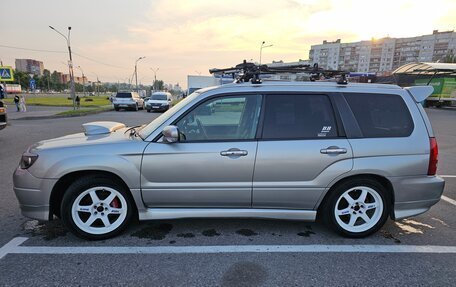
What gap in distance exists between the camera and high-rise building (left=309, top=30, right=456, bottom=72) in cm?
8938

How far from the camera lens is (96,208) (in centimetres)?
324

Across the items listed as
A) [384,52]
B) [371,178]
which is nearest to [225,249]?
[371,178]

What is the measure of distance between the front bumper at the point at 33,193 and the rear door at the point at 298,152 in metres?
2.23

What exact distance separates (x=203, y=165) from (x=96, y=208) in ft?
4.32

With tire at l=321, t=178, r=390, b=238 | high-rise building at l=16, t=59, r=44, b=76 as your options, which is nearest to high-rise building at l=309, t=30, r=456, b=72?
tire at l=321, t=178, r=390, b=238

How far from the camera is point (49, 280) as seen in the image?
8.31 feet

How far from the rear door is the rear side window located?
29 centimetres

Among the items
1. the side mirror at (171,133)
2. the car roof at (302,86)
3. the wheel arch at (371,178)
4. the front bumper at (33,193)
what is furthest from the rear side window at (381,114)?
the front bumper at (33,193)

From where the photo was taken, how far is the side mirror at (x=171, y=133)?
2980 millimetres

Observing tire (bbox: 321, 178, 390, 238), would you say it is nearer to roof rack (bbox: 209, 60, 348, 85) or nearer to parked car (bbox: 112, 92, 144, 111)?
roof rack (bbox: 209, 60, 348, 85)

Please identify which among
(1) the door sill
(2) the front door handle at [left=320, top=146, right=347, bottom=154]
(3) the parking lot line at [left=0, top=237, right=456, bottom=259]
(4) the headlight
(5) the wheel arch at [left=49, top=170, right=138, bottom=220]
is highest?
(2) the front door handle at [left=320, top=146, right=347, bottom=154]

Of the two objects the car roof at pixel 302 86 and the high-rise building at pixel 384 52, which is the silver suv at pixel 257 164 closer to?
the car roof at pixel 302 86

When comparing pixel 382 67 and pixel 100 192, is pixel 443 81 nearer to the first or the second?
pixel 100 192

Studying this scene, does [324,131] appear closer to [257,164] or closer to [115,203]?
[257,164]
